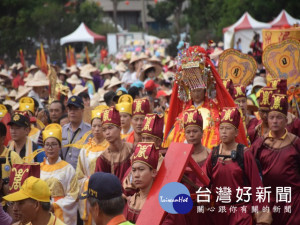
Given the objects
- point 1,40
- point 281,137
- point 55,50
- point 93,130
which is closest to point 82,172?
point 93,130

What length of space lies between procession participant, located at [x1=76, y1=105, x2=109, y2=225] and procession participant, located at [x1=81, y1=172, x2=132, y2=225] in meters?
3.67

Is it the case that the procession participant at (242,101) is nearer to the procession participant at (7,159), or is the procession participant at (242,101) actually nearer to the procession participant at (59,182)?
the procession participant at (59,182)

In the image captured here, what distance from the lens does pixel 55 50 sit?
36.6 m

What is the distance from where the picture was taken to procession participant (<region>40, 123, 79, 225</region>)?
25.3 feet

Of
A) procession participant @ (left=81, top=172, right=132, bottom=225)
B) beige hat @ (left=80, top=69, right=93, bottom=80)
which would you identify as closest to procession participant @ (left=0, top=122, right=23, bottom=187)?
procession participant @ (left=81, top=172, right=132, bottom=225)

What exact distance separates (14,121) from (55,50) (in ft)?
93.1

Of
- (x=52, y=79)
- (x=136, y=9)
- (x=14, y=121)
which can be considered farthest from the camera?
(x=136, y=9)

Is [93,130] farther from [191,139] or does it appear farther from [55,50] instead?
[55,50]

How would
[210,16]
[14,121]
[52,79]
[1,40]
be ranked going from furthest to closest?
[210,16], [1,40], [52,79], [14,121]

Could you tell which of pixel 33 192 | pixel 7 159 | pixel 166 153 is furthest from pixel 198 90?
pixel 33 192

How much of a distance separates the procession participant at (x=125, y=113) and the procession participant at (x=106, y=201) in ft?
15.8

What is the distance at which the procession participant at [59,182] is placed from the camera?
771cm

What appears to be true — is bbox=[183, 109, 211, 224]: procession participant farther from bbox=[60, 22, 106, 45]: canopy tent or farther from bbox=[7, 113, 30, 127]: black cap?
bbox=[60, 22, 106, 45]: canopy tent

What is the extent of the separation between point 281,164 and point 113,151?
207cm
